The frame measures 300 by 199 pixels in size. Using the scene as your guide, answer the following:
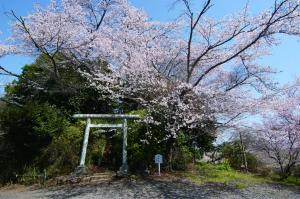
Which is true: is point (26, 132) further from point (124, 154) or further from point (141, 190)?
point (141, 190)

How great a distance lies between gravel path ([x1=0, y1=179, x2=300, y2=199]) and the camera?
33.4 feet

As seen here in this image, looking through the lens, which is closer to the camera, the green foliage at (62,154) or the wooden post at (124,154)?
the wooden post at (124,154)

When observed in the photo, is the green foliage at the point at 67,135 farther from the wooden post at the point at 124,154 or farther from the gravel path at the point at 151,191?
the gravel path at the point at 151,191

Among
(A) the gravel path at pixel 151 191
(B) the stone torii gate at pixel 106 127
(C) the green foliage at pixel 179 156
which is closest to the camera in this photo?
(A) the gravel path at pixel 151 191

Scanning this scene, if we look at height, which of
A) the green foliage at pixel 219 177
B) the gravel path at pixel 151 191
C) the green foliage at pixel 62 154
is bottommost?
the gravel path at pixel 151 191

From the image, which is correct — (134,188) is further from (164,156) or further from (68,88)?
(68,88)

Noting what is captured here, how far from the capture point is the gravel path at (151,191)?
33.4 ft

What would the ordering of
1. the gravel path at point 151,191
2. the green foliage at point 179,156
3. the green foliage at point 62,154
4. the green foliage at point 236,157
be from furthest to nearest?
the green foliage at point 236,157, the green foliage at point 179,156, the green foliage at point 62,154, the gravel path at point 151,191

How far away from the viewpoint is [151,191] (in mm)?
10562

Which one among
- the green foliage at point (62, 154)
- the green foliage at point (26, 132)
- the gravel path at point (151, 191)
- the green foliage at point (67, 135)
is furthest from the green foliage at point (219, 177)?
the green foliage at point (26, 132)

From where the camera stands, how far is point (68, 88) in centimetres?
1520

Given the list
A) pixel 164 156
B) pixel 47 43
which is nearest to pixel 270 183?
pixel 164 156

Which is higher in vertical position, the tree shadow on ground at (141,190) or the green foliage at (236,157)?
the green foliage at (236,157)

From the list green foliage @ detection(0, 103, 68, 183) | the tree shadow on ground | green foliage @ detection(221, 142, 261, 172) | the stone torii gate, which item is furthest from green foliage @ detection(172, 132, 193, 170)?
green foliage @ detection(0, 103, 68, 183)
